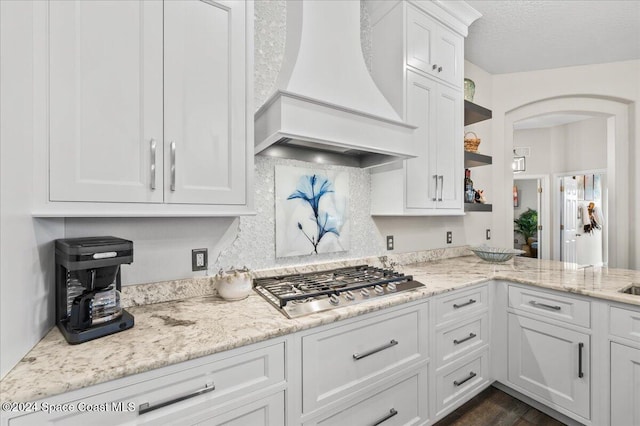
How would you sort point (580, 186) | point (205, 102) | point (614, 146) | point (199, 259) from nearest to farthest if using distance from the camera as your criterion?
point (205, 102) → point (199, 259) → point (614, 146) → point (580, 186)

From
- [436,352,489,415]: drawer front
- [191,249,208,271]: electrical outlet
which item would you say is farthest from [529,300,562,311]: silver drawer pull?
[191,249,208,271]: electrical outlet

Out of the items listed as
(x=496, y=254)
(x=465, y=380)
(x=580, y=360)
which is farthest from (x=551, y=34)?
(x=465, y=380)

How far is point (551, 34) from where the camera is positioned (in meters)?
2.46

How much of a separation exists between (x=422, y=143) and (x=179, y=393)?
2023 mm

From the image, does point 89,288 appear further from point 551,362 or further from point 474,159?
point 474,159

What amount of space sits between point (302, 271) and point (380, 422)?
899 mm

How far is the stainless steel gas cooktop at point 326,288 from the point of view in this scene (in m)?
1.29

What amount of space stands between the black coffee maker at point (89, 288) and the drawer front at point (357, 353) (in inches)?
29.1

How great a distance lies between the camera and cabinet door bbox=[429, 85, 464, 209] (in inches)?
88.4

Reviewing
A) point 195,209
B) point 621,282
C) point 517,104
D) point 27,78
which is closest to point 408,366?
point 195,209

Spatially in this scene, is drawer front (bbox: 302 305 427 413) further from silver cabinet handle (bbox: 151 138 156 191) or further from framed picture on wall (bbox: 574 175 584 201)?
framed picture on wall (bbox: 574 175 584 201)

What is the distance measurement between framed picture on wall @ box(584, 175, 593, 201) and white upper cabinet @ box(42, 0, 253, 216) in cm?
607

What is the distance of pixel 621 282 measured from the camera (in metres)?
1.86

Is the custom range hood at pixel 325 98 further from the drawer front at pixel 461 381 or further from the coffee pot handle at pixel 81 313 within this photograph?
the drawer front at pixel 461 381
